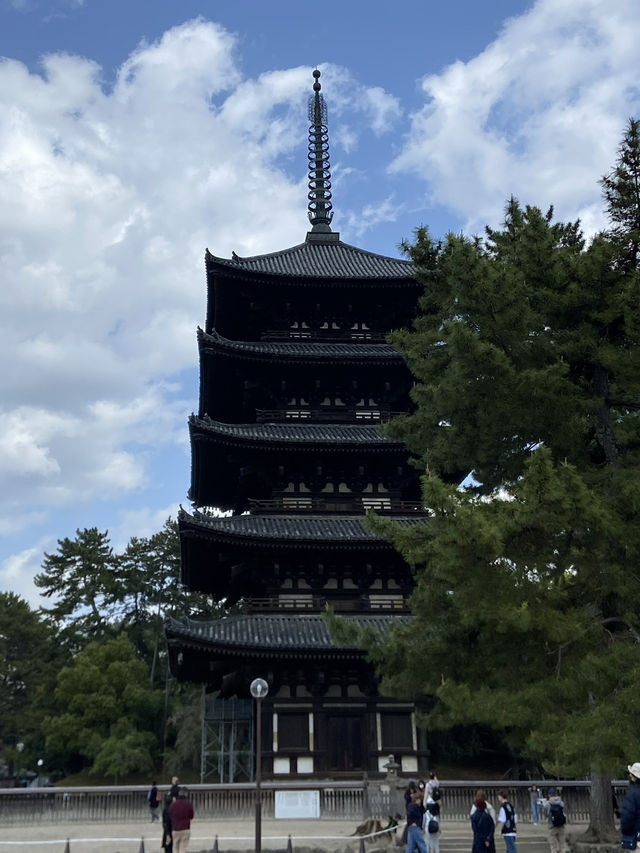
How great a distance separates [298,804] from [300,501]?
1098cm

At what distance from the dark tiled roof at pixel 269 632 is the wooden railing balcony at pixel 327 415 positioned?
7711 mm

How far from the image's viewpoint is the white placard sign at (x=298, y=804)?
68.5ft

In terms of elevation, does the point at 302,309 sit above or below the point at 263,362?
above

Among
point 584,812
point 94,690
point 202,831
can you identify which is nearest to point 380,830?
point 202,831

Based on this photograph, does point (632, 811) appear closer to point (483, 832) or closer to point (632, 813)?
point (632, 813)

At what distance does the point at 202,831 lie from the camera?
64.3 ft

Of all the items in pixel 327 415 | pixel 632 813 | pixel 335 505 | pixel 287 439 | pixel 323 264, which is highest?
pixel 323 264

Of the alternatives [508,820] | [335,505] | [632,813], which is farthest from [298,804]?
[632,813]

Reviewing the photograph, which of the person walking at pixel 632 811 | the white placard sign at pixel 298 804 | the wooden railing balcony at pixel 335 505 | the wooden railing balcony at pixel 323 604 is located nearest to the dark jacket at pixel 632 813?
the person walking at pixel 632 811

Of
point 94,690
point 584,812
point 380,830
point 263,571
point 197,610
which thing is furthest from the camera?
point 197,610

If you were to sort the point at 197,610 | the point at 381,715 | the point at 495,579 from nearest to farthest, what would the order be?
the point at 495,579
the point at 381,715
the point at 197,610

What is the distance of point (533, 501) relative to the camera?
46.1 ft

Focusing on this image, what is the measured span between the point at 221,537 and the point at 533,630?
545 inches

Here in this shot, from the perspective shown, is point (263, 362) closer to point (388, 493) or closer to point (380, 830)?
point (388, 493)
